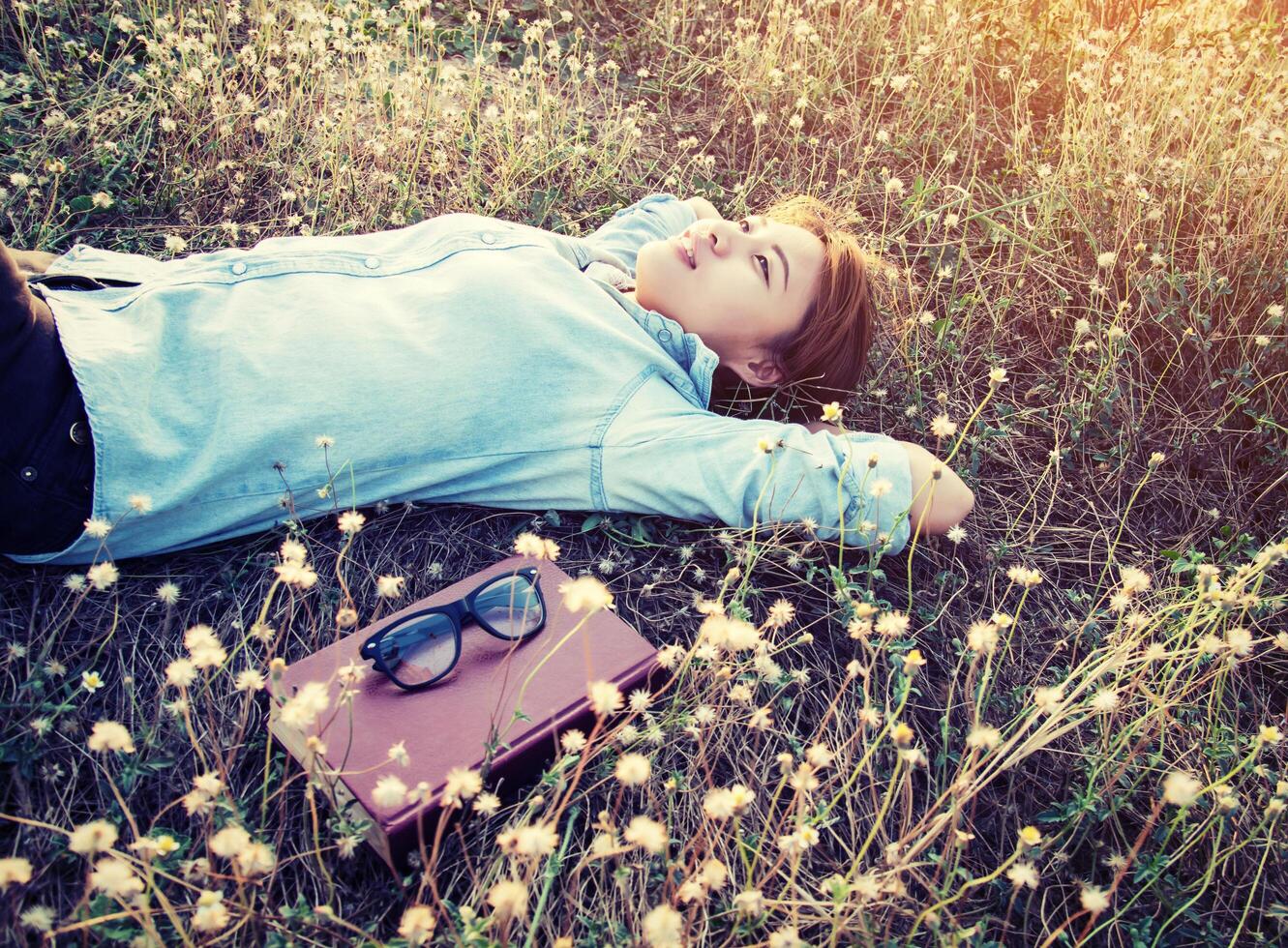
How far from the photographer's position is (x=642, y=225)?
331cm

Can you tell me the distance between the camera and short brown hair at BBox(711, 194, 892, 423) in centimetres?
286

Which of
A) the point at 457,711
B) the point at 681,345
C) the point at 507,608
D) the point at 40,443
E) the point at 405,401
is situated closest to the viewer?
the point at 457,711

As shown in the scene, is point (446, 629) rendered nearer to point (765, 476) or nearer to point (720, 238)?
point (765, 476)

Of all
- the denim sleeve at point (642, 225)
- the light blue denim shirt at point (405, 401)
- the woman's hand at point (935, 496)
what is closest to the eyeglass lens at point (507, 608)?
the light blue denim shirt at point (405, 401)

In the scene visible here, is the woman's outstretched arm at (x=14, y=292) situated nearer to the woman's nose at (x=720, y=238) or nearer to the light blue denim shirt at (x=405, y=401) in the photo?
the light blue denim shirt at (x=405, y=401)

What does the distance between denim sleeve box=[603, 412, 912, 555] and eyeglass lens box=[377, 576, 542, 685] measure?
0.49m

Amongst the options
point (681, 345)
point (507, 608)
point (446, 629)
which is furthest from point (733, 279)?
point (446, 629)

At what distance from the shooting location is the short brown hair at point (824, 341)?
286 cm

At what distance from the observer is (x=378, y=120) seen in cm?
375

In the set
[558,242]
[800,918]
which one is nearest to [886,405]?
[558,242]

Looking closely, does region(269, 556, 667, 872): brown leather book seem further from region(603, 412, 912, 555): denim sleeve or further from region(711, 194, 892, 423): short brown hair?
region(711, 194, 892, 423): short brown hair

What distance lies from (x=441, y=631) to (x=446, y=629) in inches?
0.5

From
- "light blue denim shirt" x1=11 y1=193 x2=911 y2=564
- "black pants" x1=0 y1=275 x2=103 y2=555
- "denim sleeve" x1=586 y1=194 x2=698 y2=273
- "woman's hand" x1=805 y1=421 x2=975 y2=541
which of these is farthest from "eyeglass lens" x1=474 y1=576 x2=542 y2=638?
"denim sleeve" x1=586 y1=194 x2=698 y2=273

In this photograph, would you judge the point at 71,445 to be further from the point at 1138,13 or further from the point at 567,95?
the point at 1138,13
